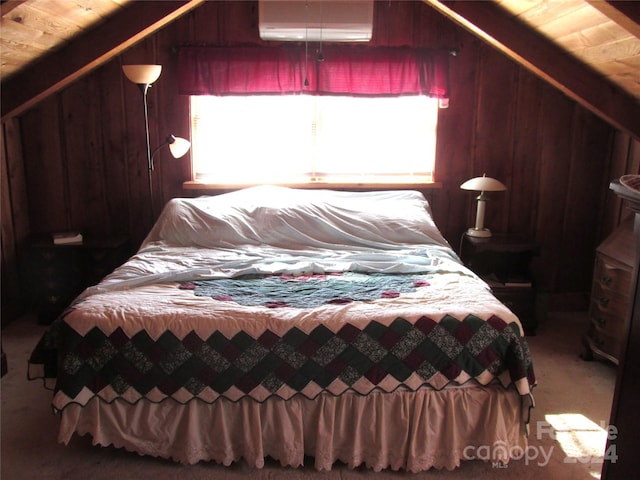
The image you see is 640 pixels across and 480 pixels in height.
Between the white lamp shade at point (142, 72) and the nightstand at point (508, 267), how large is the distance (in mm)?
2223

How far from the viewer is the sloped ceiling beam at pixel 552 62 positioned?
10.1 feet

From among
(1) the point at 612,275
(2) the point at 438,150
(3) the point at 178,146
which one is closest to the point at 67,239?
(3) the point at 178,146

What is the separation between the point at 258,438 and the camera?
2092 millimetres

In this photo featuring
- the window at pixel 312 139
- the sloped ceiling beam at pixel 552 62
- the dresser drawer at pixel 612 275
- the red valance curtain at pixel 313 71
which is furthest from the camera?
the window at pixel 312 139

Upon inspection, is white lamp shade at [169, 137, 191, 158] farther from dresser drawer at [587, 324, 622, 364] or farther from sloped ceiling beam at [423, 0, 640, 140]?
dresser drawer at [587, 324, 622, 364]

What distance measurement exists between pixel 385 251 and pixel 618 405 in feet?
6.50

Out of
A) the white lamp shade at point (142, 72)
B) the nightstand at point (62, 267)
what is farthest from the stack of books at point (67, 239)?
the white lamp shade at point (142, 72)

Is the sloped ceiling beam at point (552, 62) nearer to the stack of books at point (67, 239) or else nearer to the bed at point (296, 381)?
the bed at point (296, 381)

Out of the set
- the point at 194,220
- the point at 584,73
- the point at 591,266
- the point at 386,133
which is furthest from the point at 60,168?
the point at 591,266

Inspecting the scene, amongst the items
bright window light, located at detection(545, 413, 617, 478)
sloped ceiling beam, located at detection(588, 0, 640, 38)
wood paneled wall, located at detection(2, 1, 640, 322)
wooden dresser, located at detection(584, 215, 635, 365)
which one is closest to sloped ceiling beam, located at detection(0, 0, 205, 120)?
wood paneled wall, located at detection(2, 1, 640, 322)

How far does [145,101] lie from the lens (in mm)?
3463

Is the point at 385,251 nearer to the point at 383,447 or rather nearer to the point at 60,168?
the point at 383,447

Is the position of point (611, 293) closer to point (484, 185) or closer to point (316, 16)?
point (484, 185)

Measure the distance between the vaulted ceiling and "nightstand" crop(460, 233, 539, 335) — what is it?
95cm
